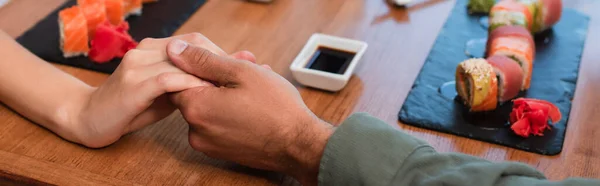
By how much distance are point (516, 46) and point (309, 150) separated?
20.7 inches

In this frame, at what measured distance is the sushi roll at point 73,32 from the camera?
4.27 feet

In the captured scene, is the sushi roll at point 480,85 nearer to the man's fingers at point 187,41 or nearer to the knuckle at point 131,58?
the man's fingers at point 187,41

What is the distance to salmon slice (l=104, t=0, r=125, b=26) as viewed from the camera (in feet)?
4.56

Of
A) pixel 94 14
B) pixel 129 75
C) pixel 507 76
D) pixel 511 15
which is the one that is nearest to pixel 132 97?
pixel 129 75

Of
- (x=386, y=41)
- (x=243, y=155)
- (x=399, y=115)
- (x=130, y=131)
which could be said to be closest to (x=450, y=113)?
(x=399, y=115)

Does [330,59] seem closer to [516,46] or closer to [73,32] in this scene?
[516,46]

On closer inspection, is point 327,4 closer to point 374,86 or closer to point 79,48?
point 374,86

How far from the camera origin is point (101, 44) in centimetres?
132

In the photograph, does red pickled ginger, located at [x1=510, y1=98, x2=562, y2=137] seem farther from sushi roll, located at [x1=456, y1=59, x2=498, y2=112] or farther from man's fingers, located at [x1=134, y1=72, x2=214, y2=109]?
man's fingers, located at [x1=134, y1=72, x2=214, y2=109]

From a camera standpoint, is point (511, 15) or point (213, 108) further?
point (511, 15)

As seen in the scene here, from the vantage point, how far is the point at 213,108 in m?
0.98

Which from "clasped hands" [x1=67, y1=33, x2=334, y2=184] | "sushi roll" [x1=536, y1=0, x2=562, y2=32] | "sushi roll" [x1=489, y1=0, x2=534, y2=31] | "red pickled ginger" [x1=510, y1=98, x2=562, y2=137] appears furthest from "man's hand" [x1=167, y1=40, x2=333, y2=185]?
"sushi roll" [x1=536, y1=0, x2=562, y2=32]

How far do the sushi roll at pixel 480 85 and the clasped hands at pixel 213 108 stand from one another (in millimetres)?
311

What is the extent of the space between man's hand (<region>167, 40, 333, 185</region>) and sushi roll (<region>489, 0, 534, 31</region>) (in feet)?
1.87
